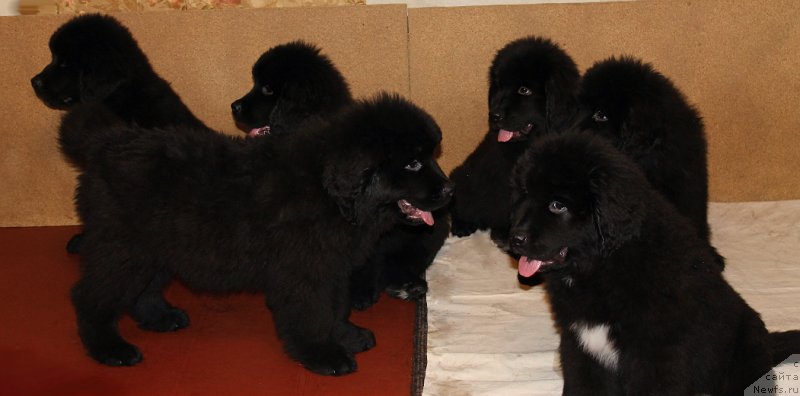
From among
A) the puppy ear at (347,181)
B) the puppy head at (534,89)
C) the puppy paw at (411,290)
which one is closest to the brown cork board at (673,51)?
the puppy head at (534,89)

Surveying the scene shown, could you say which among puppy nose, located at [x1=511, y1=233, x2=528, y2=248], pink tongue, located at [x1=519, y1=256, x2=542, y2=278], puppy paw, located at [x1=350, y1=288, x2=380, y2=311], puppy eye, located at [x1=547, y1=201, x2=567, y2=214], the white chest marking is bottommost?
puppy paw, located at [x1=350, y1=288, x2=380, y2=311]

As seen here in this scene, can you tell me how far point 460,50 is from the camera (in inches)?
206

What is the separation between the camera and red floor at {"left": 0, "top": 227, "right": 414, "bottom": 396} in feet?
12.2

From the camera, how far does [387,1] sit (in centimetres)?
538

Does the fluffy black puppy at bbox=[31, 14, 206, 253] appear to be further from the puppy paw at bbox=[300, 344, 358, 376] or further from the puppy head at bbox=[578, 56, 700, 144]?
the puppy head at bbox=[578, 56, 700, 144]

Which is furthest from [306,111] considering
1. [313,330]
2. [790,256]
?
[790,256]

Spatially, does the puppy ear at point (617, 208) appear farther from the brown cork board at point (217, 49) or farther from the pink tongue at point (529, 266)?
the brown cork board at point (217, 49)

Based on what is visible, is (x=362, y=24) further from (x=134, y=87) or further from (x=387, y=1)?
(x=134, y=87)

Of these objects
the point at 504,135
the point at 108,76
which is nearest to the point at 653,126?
the point at 504,135

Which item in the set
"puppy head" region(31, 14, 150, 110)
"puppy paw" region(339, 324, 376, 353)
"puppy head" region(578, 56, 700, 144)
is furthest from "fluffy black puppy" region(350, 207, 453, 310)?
"puppy head" region(31, 14, 150, 110)

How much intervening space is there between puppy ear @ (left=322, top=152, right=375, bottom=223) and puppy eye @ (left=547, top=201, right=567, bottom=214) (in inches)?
29.7

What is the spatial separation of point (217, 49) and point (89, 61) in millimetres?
848

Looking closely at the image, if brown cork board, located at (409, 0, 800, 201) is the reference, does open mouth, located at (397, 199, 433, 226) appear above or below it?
below

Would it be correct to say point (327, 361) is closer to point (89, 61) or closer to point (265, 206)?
point (265, 206)
